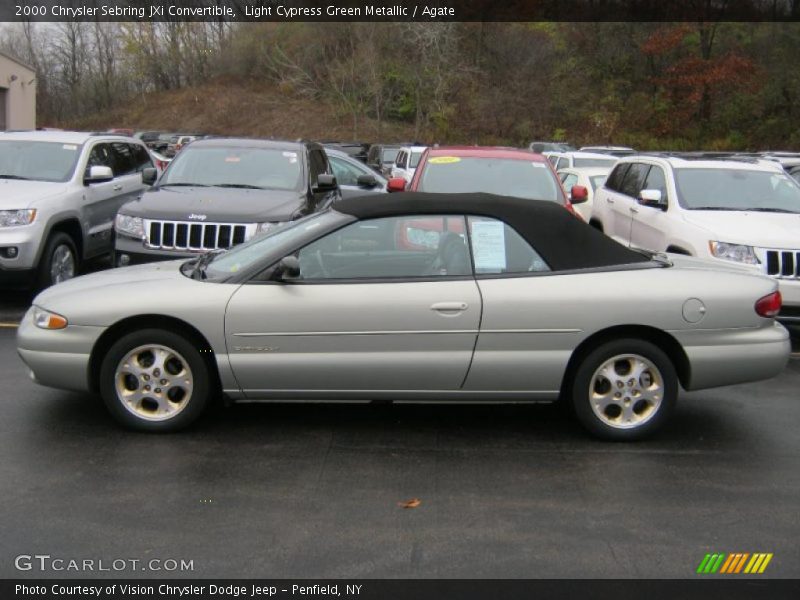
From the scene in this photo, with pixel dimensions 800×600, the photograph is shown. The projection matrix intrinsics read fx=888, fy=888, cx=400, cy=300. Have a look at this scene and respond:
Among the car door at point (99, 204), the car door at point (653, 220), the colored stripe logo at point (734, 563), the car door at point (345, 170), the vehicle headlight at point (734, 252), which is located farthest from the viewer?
the car door at point (345, 170)

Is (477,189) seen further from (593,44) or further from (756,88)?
(593,44)

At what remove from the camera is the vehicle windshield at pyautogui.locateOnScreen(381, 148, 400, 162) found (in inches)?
1182

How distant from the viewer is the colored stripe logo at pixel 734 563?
401 cm

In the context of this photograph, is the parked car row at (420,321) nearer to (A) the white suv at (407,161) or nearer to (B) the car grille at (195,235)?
(B) the car grille at (195,235)

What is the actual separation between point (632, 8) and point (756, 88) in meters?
9.11

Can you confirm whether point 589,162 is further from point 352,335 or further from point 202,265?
point 352,335

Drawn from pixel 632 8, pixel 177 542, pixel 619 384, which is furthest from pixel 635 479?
pixel 632 8

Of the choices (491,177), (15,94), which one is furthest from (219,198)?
(15,94)

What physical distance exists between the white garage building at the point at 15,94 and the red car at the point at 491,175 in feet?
108

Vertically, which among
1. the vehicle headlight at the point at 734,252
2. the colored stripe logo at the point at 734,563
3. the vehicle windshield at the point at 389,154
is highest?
the vehicle windshield at the point at 389,154

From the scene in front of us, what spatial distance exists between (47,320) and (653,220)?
6.87 m

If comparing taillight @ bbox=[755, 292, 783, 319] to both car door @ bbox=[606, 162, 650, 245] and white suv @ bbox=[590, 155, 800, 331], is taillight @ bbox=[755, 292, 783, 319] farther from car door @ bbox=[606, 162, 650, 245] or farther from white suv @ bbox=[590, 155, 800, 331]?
car door @ bbox=[606, 162, 650, 245]

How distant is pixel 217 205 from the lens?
9.05m
